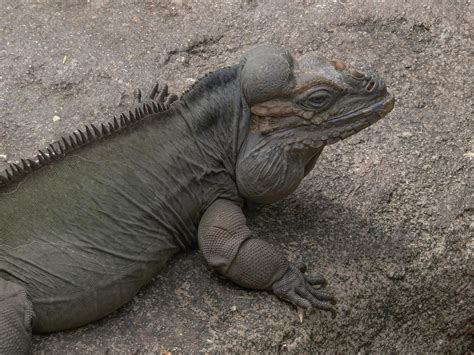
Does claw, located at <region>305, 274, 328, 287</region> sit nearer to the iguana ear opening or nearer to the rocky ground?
the rocky ground

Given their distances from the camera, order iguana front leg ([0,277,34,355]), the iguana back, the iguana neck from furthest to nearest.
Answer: the iguana neck, the iguana back, iguana front leg ([0,277,34,355])

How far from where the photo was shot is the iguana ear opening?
189 inches

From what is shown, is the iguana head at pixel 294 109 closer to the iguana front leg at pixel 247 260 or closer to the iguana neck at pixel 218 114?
the iguana neck at pixel 218 114

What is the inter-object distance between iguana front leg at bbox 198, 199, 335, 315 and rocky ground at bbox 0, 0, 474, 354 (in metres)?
0.10

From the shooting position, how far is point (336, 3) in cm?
707

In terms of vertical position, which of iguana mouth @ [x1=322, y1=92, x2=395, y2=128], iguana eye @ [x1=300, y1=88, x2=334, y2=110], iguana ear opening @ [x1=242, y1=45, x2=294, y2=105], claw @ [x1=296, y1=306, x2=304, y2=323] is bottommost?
claw @ [x1=296, y1=306, x2=304, y2=323]

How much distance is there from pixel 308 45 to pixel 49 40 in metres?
1.82

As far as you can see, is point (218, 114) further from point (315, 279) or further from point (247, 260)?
point (315, 279)

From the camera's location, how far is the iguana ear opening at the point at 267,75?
4.80 meters

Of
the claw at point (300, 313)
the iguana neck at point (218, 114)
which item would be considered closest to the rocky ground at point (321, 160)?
the claw at point (300, 313)

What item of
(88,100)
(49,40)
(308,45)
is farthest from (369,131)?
(49,40)

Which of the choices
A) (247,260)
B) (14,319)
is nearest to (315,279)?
(247,260)

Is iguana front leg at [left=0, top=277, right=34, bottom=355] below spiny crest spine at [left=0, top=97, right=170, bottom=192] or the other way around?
below

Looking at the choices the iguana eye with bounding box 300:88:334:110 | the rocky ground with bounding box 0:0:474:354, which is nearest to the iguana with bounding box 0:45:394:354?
the iguana eye with bounding box 300:88:334:110
